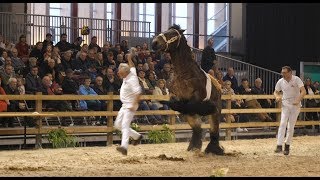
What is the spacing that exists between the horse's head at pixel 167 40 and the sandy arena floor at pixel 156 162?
196cm

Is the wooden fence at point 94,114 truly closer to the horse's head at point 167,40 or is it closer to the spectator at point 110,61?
the spectator at point 110,61

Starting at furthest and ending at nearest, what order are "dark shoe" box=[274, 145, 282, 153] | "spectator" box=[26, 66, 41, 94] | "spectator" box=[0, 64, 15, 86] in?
"spectator" box=[26, 66, 41, 94], "spectator" box=[0, 64, 15, 86], "dark shoe" box=[274, 145, 282, 153]

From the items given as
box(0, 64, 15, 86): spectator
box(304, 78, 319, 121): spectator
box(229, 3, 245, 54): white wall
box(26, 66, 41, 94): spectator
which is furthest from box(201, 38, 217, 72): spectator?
box(0, 64, 15, 86): spectator

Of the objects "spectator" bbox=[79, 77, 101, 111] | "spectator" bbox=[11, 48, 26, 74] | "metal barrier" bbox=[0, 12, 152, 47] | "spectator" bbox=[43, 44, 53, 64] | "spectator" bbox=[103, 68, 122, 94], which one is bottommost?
"spectator" bbox=[79, 77, 101, 111]

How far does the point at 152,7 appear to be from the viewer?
952 inches

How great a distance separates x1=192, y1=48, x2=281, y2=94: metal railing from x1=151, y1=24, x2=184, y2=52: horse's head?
33.2 ft

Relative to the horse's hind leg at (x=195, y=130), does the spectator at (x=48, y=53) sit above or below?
above

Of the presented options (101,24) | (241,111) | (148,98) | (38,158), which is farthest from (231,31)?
A: (38,158)

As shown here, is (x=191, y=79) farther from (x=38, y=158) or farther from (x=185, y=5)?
(x=185, y=5)

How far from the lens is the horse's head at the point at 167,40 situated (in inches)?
443

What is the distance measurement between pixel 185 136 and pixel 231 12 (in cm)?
941

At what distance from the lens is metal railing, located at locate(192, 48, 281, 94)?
21.8 metres

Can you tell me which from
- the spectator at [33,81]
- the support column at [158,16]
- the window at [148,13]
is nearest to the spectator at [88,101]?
the spectator at [33,81]

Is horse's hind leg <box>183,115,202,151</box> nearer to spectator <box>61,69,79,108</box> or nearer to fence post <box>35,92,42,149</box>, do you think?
fence post <box>35,92,42,149</box>
